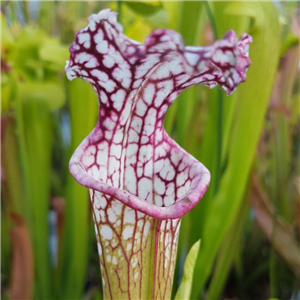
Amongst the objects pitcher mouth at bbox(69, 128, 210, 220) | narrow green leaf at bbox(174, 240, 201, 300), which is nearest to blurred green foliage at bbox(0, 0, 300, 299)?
narrow green leaf at bbox(174, 240, 201, 300)

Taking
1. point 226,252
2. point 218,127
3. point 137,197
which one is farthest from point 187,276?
point 226,252

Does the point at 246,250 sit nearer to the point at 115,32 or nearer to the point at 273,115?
the point at 273,115

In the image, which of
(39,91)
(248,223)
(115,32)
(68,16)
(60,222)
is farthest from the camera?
(68,16)

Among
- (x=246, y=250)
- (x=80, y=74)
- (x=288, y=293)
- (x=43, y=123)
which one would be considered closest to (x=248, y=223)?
(x=246, y=250)

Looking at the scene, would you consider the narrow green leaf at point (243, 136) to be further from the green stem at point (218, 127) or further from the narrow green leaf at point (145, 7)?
the narrow green leaf at point (145, 7)

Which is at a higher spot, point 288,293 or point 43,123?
point 43,123

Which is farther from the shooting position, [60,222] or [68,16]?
[68,16]

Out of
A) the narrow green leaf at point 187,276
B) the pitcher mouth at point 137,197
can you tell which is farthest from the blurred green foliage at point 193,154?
the pitcher mouth at point 137,197
